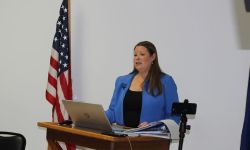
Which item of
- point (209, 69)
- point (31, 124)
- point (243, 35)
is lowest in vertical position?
point (31, 124)

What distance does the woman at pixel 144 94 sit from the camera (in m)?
3.08

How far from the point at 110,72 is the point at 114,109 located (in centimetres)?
108

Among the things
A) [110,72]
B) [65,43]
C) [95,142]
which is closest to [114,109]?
[95,142]

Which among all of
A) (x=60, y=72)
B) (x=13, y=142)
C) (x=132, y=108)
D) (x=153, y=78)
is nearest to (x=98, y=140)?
(x=13, y=142)

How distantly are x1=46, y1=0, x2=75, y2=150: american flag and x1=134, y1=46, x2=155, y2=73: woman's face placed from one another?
1.31 metres

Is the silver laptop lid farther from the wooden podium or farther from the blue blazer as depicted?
the blue blazer

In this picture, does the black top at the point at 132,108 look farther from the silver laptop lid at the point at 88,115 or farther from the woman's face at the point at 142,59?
the silver laptop lid at the point at 88,115

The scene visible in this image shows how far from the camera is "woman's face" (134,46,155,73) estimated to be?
317 cm

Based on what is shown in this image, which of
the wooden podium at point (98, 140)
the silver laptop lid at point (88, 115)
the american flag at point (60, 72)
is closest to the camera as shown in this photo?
the wooden podium at point (98, 140)

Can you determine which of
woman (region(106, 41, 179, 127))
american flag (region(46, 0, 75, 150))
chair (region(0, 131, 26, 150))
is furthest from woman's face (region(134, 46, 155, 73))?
american flag (region(46, 0, 75, 150))

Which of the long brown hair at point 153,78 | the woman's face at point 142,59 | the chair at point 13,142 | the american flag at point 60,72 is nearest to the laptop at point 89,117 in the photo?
the chair at point 13,142

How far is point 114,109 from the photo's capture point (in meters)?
3.26

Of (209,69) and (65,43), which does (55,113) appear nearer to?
(65,43)

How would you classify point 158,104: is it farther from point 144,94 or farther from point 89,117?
point 89,117
